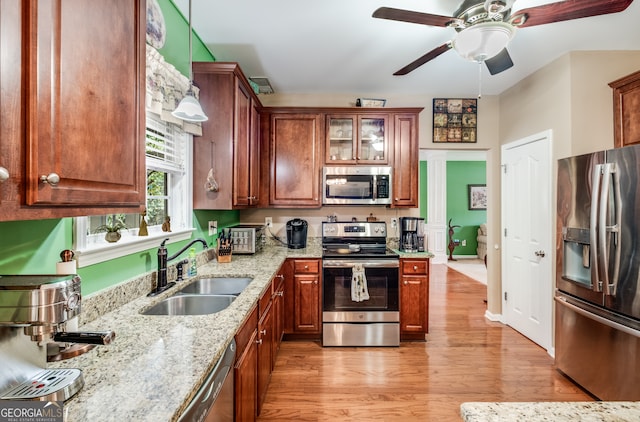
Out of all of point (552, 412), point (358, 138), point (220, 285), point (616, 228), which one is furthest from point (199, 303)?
point (616, 228)

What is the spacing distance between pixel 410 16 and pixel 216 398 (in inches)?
79.9

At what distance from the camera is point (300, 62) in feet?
9.23

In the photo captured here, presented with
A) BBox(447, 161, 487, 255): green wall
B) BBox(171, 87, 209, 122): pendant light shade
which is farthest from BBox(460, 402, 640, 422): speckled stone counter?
BBox(447, 161, 487, 255): green wall

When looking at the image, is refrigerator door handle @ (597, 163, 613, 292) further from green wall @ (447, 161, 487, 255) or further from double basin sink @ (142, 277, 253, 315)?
green wall @ (447, 161, 487, 255)

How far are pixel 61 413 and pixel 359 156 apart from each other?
3.07m

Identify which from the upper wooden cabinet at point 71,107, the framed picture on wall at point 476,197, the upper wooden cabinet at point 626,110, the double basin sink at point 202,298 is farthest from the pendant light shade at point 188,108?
the framed picture on wall at point 476,197

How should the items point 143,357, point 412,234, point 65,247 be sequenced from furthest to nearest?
point 412,234, point 65,247, point 143,357

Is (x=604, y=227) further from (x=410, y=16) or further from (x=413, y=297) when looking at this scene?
(x=410, y=16)

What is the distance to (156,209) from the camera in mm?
2070

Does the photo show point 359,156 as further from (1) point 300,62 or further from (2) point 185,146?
(2) point 185,146

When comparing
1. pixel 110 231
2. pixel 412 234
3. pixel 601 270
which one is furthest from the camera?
pixel 412 234

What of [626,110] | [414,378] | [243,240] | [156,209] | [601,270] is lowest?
[414,378]

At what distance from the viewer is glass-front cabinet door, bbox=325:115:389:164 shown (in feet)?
10.9

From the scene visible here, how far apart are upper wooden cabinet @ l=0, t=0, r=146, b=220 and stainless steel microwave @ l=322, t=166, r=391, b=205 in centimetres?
232
